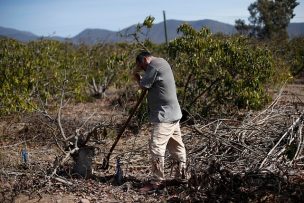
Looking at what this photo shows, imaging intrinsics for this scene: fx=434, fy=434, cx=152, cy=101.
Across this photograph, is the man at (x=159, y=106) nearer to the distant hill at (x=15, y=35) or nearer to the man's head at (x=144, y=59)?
the man's head at (x=144, y=59)

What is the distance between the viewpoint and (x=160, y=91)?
476cm

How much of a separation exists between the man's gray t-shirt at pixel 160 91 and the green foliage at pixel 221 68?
2.75 metres

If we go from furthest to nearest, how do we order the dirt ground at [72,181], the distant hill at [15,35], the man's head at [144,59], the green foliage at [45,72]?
the distant hill at [15,35]
the green foliage at [45,72]
the man's head at [144,59]
the dirt ground at [72,181]

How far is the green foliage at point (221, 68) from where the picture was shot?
24.8 ft

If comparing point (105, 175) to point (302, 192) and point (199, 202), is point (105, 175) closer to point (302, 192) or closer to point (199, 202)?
point (199, 202)

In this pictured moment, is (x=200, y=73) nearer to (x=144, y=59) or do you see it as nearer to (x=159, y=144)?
(x=144, y=59)

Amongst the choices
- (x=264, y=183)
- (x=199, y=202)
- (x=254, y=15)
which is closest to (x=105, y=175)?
(x=199, y=202)

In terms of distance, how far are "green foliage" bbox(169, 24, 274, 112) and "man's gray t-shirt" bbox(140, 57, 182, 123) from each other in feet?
9.04

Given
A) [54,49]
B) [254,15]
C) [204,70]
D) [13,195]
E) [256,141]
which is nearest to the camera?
[13,195]

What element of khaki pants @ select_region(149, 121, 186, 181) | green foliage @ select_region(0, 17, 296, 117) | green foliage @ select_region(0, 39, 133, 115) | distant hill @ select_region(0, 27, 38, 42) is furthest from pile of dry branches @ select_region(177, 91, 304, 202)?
distant hill @ select_region(0, 27, 38, 42)

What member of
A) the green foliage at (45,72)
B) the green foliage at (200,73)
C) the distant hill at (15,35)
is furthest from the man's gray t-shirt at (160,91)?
the distant hill at (15,35)

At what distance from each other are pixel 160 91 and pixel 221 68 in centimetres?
323

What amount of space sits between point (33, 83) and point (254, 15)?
25.8m

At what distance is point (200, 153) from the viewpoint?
5781mm
